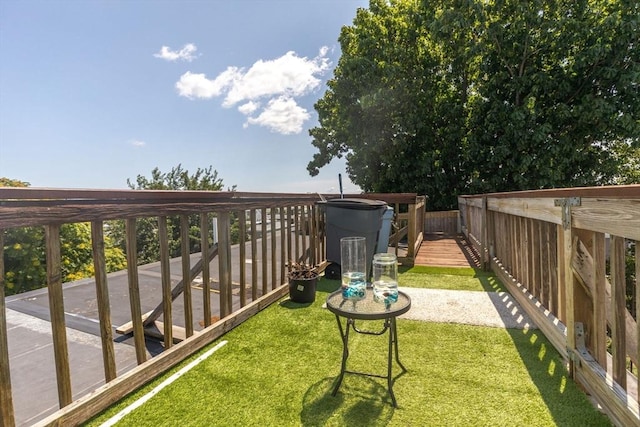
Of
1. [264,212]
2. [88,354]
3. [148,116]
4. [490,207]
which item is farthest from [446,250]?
[148,116]

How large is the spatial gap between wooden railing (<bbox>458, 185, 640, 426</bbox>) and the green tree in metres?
12.9

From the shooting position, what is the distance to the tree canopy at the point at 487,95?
928 cm

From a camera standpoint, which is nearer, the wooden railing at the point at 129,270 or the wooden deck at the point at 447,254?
the wooden railing at the point at 129,270

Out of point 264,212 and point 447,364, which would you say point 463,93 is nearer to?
point 264,212

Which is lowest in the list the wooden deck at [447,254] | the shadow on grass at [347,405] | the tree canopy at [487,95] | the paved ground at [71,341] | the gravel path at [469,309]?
the wooden deck at [447,254]

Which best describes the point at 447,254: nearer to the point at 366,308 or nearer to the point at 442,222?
the point at 442,222

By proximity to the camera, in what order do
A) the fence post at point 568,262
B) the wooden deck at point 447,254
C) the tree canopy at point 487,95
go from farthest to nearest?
the tree canopy at point 487,95 < the wooden deck at point 447,254 < the fence post at point 568,262

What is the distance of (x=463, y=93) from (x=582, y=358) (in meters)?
12.0

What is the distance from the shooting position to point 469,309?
10.8 ft

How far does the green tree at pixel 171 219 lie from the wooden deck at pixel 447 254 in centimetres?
995

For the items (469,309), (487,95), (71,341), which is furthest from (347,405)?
(487,95)

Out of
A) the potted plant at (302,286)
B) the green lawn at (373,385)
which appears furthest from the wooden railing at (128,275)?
the potted plant at (302,286)

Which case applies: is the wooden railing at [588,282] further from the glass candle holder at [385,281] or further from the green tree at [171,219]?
the green tree at [171,219]

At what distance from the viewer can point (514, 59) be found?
33.8 feet
